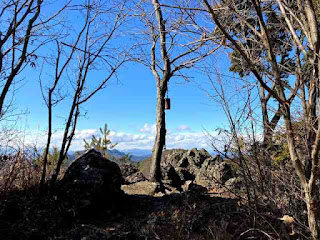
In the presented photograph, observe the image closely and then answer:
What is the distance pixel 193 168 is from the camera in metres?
9.52

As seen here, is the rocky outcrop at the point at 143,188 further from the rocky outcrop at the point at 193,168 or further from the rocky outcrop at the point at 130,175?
the rocky outcrop at the point at 193,168

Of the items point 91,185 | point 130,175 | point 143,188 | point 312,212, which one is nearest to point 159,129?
point 130,175

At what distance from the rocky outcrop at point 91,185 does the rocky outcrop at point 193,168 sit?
2.23m

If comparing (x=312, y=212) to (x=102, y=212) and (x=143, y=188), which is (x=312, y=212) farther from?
(x=143, y=188)

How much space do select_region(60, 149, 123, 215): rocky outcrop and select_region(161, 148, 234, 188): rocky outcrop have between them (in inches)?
87.9

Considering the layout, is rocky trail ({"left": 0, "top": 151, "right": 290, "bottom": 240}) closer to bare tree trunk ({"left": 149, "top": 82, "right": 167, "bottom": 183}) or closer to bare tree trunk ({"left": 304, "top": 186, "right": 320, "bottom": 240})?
bare tree trunk ({"left": 304, "top": 186, "right": 320, "bottom": 240})

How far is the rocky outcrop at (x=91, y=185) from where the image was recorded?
189 inches

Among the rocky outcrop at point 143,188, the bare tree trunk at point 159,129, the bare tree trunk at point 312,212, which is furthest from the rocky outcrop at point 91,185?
the bare tree trunk at point 312,212

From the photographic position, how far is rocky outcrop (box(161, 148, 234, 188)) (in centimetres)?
745

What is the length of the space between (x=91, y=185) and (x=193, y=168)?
5.18 meters

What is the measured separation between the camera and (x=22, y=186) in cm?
550

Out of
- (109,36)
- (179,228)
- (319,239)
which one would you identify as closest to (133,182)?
(109,36)

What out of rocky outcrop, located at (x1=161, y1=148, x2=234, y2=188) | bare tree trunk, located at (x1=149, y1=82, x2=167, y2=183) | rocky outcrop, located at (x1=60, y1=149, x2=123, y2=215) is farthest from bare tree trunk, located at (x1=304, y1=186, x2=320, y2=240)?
bare tree trunk, located at (x1=149, y1=82, x2=167, y2=183)

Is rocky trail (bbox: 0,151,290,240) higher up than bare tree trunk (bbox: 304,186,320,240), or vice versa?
bare tree trunk (bbox: 304,186,320,240)
